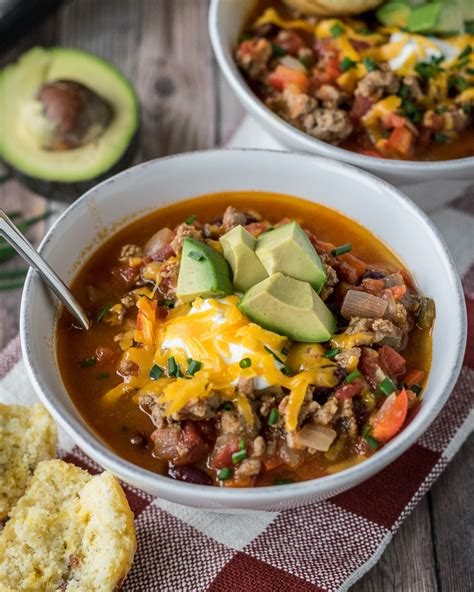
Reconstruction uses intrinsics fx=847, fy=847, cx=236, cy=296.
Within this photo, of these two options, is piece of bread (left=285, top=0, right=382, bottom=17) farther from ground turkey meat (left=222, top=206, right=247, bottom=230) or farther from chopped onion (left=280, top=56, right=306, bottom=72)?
ground turkey meat (left=222, top=206, right=247, bottom=230)

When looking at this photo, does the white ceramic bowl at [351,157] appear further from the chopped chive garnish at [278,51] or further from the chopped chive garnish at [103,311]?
the chopped chive garnish at [103,311]

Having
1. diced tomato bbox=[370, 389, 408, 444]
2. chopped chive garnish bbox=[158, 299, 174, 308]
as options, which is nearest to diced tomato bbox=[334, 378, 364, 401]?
diced tomato bbox=[370, 389, 408, 444]

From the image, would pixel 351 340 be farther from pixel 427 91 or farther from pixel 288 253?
pixel 427 91

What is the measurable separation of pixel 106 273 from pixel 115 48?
8.56 ft

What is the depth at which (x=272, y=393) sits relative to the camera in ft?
11.0

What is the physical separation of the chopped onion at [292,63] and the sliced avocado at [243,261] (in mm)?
1505

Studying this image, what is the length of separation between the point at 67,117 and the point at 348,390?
8.31 feet

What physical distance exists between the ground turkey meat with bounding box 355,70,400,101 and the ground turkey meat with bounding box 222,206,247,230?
113cm

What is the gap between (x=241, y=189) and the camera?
4.19 m

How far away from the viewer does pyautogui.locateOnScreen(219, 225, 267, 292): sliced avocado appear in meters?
3.56

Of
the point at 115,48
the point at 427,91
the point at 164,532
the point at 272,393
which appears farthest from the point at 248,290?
the point at 115,48

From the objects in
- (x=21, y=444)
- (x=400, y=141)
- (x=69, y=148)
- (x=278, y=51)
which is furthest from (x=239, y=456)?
(x=278, y=51)

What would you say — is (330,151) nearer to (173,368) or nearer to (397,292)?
(397,292)

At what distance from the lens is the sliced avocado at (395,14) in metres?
4.86
